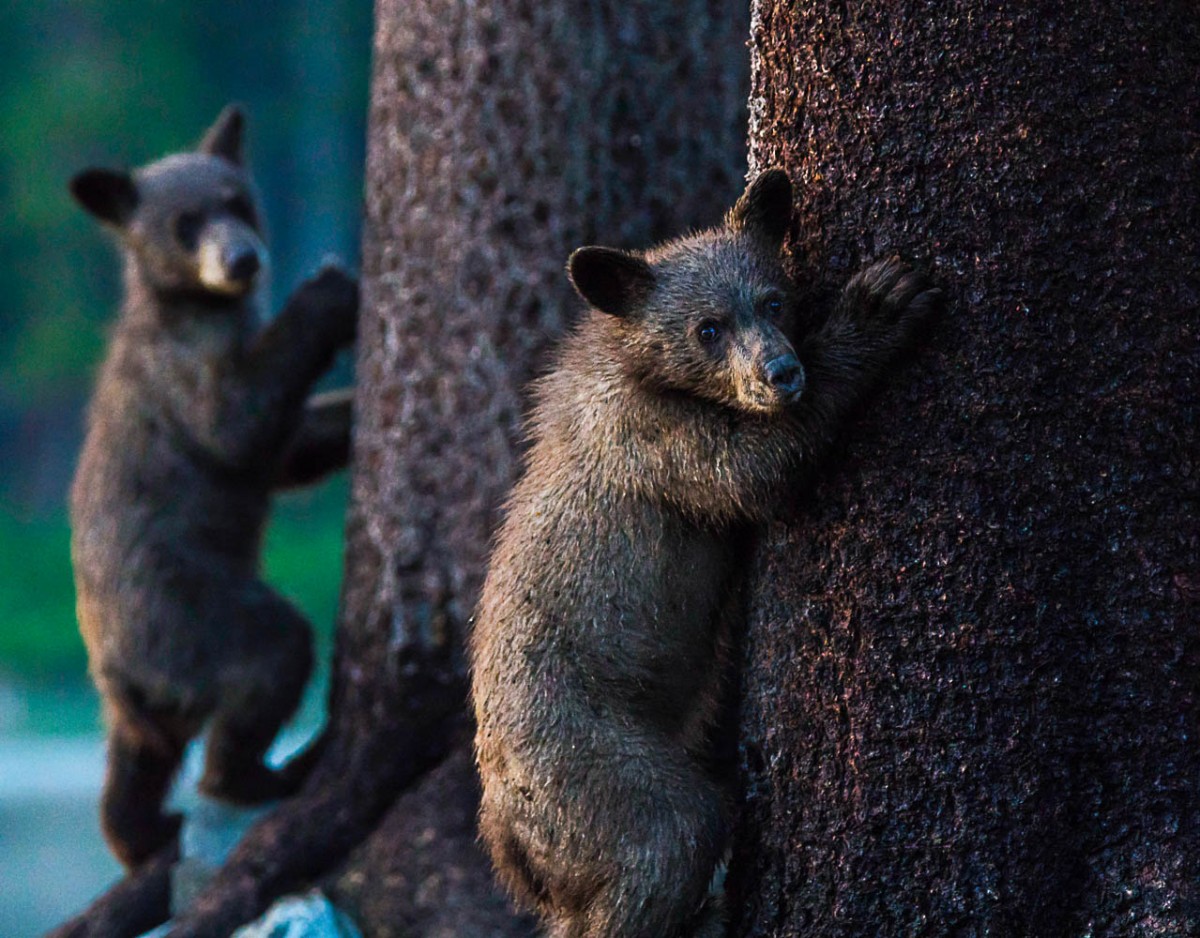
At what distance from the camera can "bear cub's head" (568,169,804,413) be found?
293 cm

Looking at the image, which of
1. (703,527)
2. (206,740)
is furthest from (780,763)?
(206,740)

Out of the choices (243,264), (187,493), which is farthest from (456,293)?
(187,493)

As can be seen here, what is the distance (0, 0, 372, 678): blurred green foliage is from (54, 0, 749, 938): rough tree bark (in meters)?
15.1

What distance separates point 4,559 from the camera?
19.3m

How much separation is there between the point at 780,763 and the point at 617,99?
2.76 metres

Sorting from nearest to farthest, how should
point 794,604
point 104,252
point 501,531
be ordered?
point 794,604 → point 501,531 → point 104,252

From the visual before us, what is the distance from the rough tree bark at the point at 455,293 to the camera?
191 inches

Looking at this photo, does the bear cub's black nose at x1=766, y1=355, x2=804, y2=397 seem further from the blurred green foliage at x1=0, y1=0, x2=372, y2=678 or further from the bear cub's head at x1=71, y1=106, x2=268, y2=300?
the blurred green foliage at x1=0, y1=0, x2=372, y2=678

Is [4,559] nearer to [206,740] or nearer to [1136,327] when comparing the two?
[206,740]

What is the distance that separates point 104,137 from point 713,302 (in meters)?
19.4

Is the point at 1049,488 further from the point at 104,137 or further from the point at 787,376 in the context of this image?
the point at 104,137

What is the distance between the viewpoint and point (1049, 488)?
8.77ft

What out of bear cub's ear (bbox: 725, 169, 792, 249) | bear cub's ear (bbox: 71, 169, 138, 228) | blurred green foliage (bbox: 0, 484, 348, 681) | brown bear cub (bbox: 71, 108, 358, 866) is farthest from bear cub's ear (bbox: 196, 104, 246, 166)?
blurred green foliage (bbox: 0, 484, 348, 681)

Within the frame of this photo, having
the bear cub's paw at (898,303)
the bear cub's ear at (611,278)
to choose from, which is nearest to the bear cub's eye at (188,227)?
the bear cub's ear at (611,278)
